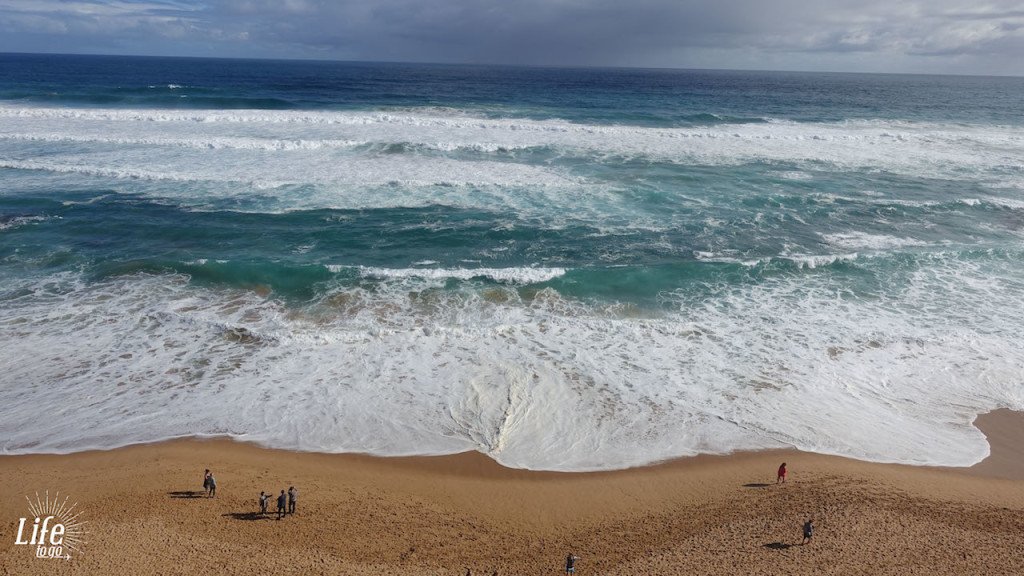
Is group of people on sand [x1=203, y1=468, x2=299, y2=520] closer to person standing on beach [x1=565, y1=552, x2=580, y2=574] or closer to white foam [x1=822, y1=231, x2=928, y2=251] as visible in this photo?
person standing on beach [x1=565, y1=552, x2=580, y2=574]

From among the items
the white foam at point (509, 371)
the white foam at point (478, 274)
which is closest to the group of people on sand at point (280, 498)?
Result: the white foam at point (509, 371)

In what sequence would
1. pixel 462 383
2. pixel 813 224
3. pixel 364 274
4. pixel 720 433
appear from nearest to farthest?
pixel 720 433, pixel 462 383, pixel 364 274, pixel 813 224

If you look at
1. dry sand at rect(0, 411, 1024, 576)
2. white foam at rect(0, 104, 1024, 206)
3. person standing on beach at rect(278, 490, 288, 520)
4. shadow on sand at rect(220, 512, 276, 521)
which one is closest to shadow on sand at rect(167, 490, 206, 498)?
dry sand at rect(0, 411, 1024, 576)

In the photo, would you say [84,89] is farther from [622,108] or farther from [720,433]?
[720,433]

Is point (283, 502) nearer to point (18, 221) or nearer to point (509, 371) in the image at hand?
point (509, 371)

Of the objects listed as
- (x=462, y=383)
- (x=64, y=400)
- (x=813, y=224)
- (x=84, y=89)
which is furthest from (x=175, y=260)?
(x=84, y=89)

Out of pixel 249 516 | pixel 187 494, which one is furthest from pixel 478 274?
pixel 187 494
